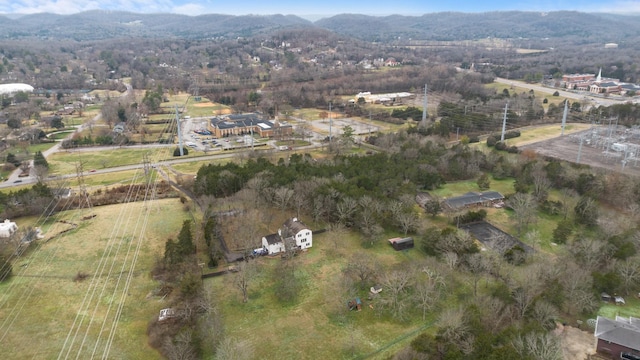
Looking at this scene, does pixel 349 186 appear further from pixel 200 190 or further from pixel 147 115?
pixel 147 115

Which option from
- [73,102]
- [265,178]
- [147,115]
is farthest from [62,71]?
[265,178]

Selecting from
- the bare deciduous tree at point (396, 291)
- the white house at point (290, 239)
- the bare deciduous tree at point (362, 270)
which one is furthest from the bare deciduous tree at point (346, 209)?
the bare deciduous tree at point (396, 291)

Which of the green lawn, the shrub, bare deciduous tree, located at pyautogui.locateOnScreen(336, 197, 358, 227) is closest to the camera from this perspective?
the green lawn

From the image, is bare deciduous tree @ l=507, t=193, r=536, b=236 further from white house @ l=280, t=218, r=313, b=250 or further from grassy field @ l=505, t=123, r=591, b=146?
grassy field @ l=505, t=123, r=591, b=146

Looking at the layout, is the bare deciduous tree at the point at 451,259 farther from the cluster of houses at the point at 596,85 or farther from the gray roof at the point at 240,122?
the cluster of houses at the point at 596,85

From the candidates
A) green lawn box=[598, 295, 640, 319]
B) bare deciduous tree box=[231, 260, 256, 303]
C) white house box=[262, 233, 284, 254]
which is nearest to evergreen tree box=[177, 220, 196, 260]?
bare deciduous tree box=[231, 260, 256, 303]

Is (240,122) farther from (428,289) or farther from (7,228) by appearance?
(428,289)
